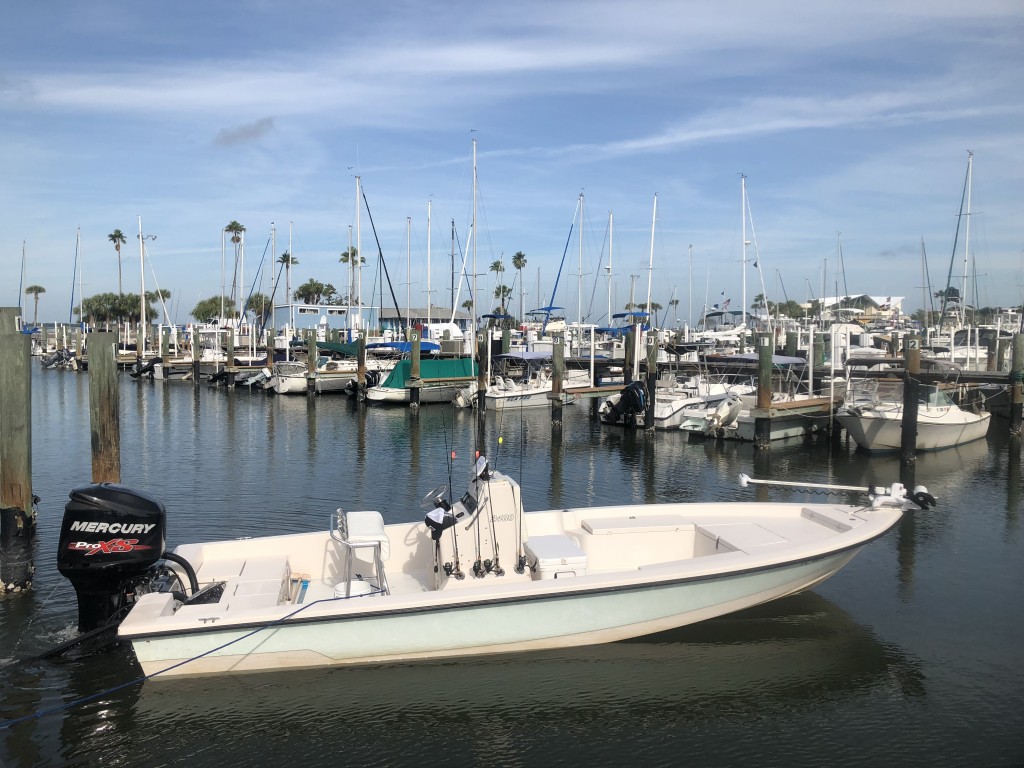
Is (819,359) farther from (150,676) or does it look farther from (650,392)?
(150,676)

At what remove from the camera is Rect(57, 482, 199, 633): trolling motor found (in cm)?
776

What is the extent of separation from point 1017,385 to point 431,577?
73.9 feet

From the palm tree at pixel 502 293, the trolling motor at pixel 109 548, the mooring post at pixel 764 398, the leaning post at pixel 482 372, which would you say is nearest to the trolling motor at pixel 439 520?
the trolling motor at pixel 109 548

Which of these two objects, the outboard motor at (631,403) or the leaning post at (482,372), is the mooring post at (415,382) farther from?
the outboard motor at (631,403)

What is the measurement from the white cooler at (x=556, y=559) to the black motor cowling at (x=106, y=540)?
383cm

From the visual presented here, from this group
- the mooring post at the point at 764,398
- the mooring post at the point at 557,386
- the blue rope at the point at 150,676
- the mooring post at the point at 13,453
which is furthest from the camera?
the mooring post at the point at 557,386

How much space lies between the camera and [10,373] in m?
9.90

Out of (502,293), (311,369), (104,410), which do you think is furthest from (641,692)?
(502,293)

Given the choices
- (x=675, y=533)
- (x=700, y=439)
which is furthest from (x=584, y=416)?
(x=675, y=533)

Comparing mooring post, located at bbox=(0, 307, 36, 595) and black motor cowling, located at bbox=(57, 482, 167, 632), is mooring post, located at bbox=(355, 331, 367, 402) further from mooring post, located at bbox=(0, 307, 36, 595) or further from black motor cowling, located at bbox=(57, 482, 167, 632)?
black motor cowling, located at bbox=(57, 482, 167, 632)

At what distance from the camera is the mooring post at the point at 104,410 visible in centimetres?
1168

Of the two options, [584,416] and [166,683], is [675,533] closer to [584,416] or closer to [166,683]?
[166,683]

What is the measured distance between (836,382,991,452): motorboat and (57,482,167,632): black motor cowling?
19962mm

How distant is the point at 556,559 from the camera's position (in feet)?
28.5
